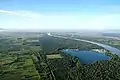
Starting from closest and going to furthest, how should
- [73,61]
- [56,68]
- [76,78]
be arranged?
1. [76,78]
2. [56,68]
3. [73,61]

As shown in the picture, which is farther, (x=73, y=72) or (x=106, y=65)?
(x=106, y=65)

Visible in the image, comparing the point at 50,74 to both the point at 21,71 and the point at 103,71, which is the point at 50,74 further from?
the point at 103,71

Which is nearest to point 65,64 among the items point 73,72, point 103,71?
point 73,72

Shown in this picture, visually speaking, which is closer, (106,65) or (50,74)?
(50,74)

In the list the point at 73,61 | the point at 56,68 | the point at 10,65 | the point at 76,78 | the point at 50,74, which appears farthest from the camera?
the point at 73,61

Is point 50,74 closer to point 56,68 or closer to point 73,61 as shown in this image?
point 56,68

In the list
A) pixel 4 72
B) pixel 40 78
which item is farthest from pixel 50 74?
pixel 4 72

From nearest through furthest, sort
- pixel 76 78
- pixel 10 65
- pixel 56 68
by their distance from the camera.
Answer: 1. pixel 76 78
2. pixel 56 68
3. pixel 10 65

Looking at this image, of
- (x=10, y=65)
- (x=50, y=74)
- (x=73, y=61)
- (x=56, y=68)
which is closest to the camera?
(x=50, y=74)

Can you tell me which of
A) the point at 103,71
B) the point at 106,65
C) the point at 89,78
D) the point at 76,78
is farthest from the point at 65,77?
the point at 106,65
